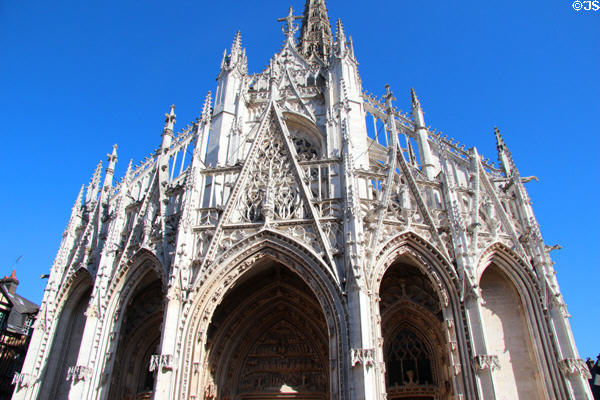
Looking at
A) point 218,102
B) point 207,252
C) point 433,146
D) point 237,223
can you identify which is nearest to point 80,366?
point 207,252

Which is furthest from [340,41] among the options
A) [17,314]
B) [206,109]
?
[17,314]

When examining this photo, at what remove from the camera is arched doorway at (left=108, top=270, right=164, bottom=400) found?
1505 cm

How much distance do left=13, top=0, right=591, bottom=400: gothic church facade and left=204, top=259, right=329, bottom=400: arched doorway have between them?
48 millimetres

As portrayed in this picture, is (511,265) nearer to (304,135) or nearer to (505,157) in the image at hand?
(505,157)

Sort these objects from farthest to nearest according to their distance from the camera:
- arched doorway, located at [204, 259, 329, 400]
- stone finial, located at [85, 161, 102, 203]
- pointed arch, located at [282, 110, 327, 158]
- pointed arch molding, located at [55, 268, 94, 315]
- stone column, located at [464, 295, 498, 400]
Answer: pointed arch, located at [282, 110, 327, 158]
stone finial, located at [85, 161, 102, 203]
pointed arch molding, located at [55, 268, 94, 315]
arched doorway, located at [204, 259, 329, 400]
stone column, located at [464, 295, 498, 400]

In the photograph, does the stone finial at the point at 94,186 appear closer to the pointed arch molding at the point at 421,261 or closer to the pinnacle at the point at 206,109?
the pinnacle at the point at 206,109

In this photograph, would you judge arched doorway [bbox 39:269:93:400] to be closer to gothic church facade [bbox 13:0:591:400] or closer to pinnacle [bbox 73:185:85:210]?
gothic church facade [bbox 13:0:591:400]

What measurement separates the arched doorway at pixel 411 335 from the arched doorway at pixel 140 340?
748 centimetres

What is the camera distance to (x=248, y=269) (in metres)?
13.9

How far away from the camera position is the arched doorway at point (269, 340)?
14891mm

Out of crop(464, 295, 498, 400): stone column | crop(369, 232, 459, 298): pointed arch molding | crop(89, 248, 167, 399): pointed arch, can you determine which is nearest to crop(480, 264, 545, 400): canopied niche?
crop(464, 295, 498, 400): stone column

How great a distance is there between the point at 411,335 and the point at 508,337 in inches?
116

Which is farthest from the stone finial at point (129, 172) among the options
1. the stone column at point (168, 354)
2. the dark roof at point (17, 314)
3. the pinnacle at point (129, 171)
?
the dark roof at point (17, 314)

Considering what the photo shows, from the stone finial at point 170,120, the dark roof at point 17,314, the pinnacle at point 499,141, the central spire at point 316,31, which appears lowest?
the dark roof at point 17,314
